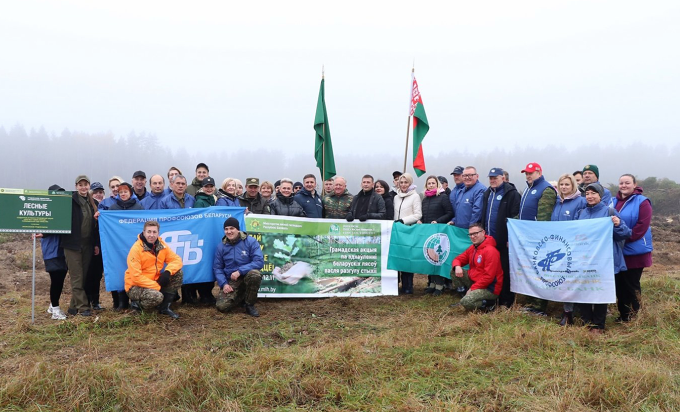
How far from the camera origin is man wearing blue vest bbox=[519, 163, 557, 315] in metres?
6.43

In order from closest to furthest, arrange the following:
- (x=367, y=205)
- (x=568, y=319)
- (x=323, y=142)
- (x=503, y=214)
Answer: (x=568, y=319) < (x=503, y=214) < (x=367, y=205) < (x=323, y=142)

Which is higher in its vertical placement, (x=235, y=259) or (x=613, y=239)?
(x=613, y=239)

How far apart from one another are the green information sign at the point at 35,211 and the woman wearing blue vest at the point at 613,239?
708cm

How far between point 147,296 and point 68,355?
139 cm

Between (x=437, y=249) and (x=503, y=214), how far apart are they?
1575 millimetres

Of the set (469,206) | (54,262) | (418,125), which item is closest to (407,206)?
(469,206)

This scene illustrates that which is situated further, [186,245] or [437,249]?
[437,249]

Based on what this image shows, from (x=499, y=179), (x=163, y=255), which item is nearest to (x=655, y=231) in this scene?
(x=499, y=179)

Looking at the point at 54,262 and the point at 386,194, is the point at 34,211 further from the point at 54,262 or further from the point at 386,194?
the point at 386,194

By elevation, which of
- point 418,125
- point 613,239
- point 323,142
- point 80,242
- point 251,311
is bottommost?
point 251,311

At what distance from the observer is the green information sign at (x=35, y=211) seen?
5660 mm

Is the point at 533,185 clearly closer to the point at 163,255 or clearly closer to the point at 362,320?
the point at 362,320

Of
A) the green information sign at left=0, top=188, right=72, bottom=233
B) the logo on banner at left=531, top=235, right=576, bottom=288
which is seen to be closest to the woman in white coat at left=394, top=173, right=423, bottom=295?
the logo on banner at left=531, top=235, right=576, bottom=288

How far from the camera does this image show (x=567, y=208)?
6.10m
